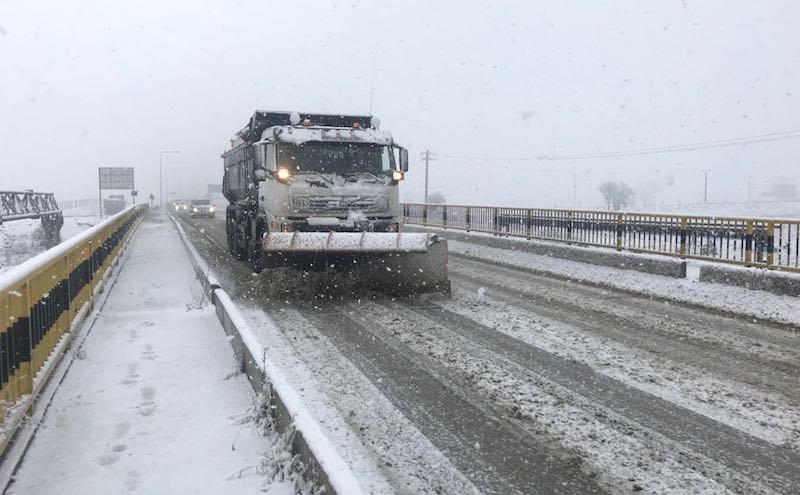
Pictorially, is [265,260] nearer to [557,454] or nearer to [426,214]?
[557,454]

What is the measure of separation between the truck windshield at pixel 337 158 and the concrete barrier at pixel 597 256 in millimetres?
5986

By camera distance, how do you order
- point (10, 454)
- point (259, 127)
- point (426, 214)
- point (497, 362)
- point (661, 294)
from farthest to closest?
point (426, 214) < point (259, 127) < point (661, 294) < point (497, 362) < point (10, 454)

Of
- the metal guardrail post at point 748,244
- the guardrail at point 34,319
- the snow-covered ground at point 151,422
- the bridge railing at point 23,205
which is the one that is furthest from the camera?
the bridge railing at point 23,205

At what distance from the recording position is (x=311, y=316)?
8812 mm

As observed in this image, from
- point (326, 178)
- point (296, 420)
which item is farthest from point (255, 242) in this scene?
point (296, 420)

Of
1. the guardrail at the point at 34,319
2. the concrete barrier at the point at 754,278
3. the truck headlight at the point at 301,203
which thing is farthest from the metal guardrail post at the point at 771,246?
the guardrail at the point at 34,319

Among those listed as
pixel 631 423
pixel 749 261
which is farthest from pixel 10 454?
pixel 749 261

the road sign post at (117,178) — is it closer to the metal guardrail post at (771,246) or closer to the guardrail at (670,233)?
the guardrail at (670,233)

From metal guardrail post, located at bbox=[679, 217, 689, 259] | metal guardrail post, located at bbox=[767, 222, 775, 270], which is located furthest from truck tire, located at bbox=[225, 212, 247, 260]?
metal guardrail post, located at bbox=[767, 222, 775, 270]

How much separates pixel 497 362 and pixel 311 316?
3259 millimetres

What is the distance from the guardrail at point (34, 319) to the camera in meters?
4.10

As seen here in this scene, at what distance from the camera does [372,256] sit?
10.5 m

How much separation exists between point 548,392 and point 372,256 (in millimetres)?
5444

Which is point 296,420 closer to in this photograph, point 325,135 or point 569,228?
point 325,135
